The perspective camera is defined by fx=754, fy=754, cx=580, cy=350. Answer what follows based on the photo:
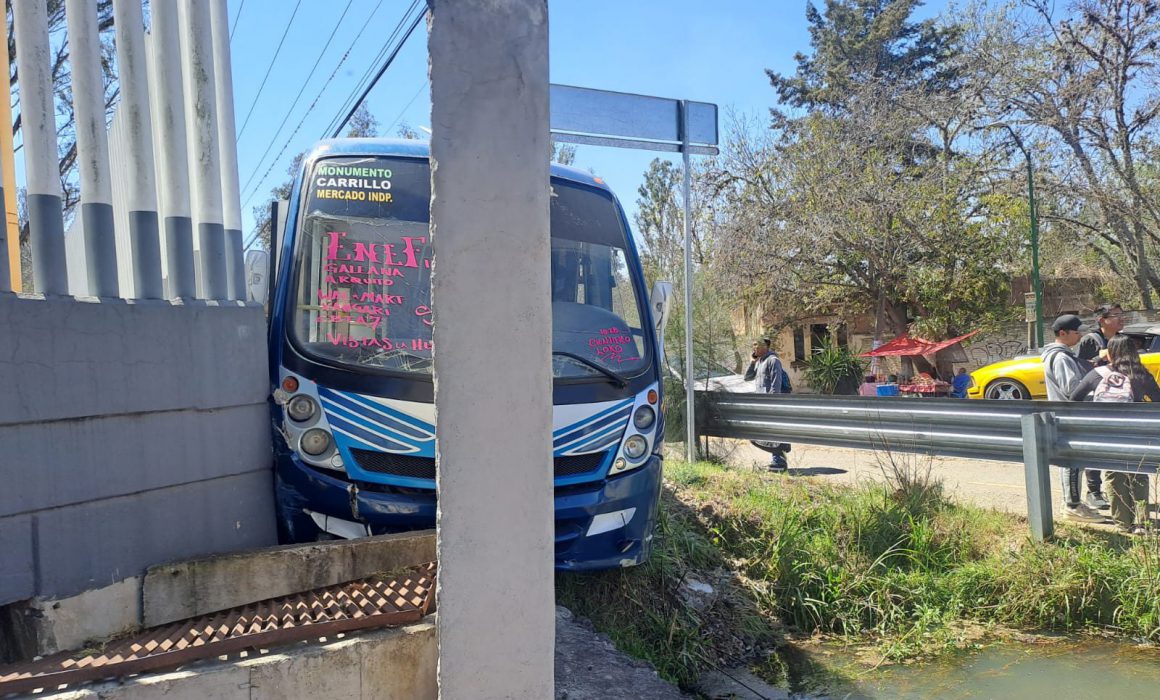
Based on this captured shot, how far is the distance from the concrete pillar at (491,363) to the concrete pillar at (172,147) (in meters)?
1.85

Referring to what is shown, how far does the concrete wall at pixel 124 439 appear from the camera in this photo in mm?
2967

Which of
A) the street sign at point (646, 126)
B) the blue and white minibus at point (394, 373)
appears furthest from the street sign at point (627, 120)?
the blue and white minibus at point (394, 373)

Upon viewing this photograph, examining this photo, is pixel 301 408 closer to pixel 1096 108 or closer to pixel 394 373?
pixel 394 373

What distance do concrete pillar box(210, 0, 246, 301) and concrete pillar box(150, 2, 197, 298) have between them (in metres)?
0.23

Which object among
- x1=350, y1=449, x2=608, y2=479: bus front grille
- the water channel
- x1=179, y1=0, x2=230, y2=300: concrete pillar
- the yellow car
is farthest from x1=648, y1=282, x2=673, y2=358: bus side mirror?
the yellow car

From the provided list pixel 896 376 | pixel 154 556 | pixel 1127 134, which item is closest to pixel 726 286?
pixel 896 376

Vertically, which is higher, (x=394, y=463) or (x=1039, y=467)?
(x=394, y=463)

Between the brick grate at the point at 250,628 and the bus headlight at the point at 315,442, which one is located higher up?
the bus headlight at the point at 315,442

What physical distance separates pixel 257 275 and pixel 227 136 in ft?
2.46

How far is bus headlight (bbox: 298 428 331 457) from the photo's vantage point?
151 inches

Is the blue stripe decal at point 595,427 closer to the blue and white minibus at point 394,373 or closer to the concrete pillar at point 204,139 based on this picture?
the blue and white minibus at point 394,373

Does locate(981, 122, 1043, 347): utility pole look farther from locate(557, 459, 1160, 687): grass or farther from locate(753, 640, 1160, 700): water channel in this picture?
locate(753, 640, 1160, 700): water channel

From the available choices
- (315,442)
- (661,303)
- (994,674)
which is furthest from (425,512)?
(994,674)

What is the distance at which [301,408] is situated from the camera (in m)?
3.87
